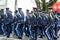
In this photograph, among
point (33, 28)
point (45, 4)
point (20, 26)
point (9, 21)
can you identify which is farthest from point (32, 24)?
point (45, 4)

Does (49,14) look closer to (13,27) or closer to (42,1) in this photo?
(13,27)

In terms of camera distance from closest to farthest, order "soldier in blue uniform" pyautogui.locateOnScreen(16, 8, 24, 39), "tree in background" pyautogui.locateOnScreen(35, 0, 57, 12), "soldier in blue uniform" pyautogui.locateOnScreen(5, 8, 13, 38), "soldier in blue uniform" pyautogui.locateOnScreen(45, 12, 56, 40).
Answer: "soldier in blue uniform" pyautogui.locateOnScreen(45, 12, 56, 40), "soldier in blue uniform" pyautogui.locateOnScreen(16, 8, 24, 39), "soldier in blue uniform" pyautogui.locateOnScreen(5, 8, 13, 38), "tree in background" pyautogui.locateOnScreen(35, 0, 57, 12)

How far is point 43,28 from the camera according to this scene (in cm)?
1912

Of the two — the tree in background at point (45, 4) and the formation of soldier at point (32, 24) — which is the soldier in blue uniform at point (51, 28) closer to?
the formation of soldier at point (32, 24)

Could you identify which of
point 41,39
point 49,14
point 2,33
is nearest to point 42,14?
point 49,14

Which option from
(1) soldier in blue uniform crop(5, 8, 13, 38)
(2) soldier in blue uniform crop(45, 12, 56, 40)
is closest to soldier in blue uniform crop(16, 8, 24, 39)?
(1) soldier in blue uniform crop(5, 8, 13, 38)

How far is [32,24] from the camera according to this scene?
61.1 feet

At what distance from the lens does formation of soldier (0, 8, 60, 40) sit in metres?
18.5

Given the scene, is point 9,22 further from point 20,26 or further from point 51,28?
point 51,28

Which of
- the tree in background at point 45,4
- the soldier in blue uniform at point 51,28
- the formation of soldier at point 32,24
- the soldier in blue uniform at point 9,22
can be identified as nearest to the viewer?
the soldier in blue uniform at point 51,28

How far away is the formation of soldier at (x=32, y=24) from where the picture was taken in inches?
730

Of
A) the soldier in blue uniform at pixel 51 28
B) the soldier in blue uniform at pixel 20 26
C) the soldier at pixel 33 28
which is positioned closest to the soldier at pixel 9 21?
the soldier in blue uniform at pixel 20 26

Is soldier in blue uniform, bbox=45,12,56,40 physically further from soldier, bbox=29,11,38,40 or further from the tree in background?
the tree in background

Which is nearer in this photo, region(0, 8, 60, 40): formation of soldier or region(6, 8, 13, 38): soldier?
region(0, 8, 60, 40): formation of soldier
